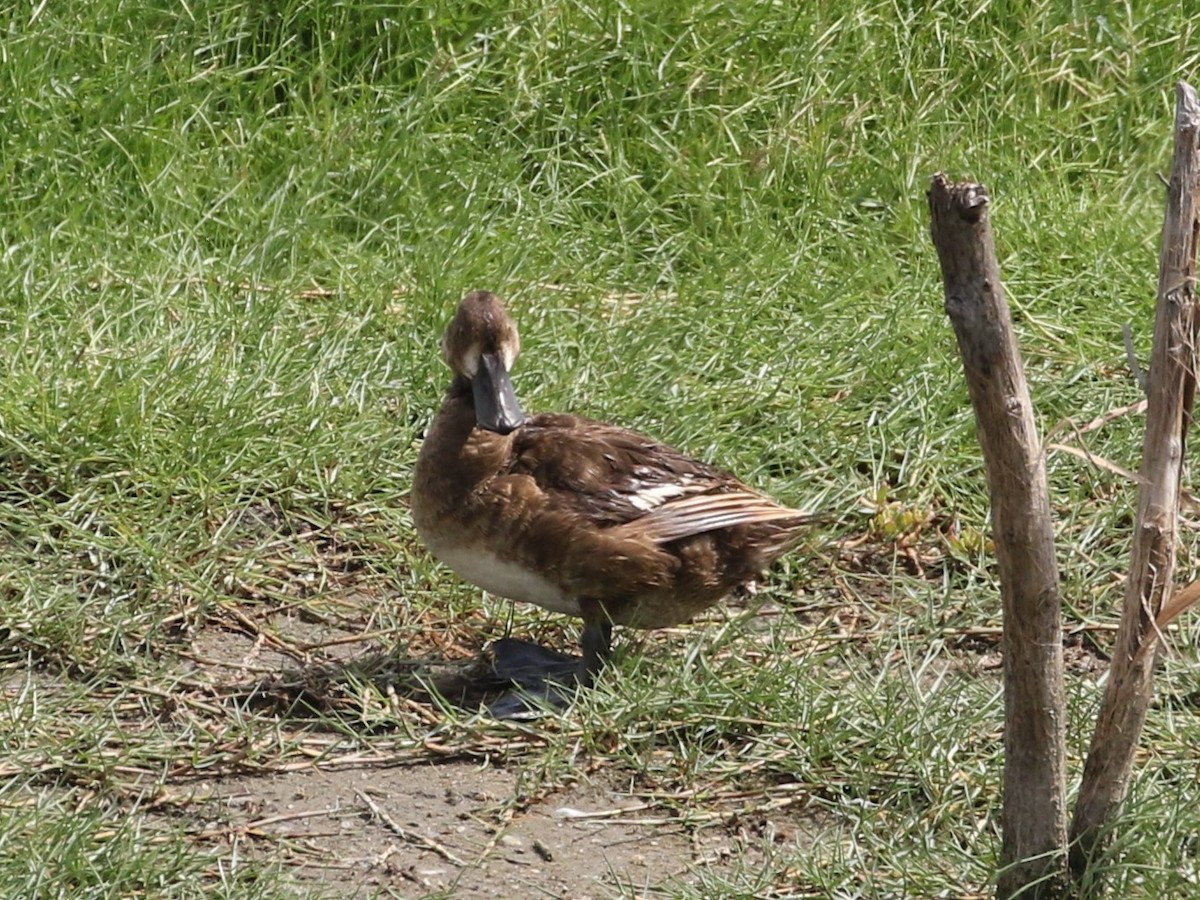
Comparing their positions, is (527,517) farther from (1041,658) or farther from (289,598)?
(1041,658)

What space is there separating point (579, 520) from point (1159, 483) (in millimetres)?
1561

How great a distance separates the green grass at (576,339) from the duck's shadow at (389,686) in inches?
1.2

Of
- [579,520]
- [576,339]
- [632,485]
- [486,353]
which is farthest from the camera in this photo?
[576,339]

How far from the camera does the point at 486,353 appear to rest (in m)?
4.54

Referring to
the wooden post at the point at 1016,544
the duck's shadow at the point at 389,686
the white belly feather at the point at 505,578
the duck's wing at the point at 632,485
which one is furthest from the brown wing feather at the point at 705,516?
the wooden post at the point at 1016,544

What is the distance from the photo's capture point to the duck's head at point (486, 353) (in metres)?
4.47

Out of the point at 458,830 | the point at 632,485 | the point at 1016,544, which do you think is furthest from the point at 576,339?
the point at 1016,544

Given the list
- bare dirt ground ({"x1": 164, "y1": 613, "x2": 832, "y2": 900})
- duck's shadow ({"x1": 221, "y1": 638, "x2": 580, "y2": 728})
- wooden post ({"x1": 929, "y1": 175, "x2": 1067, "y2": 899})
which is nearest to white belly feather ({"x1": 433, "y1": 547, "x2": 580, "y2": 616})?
duck's shadow ({"x1": 221, "y1": 638, "x2": 580, "y2": 728})

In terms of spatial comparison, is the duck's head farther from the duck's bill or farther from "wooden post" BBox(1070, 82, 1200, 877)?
"wooden post" BBox(1070, 82, 1200, 877)

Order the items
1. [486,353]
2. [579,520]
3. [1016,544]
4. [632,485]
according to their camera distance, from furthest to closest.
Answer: [486,353], [632,485], [579,520], [1016,544]

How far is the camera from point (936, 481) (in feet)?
16.9

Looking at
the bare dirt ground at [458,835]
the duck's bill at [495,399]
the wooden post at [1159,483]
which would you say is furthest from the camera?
the duck's bill at [495,399]

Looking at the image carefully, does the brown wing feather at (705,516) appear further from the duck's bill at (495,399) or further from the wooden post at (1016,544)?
the wooden post at (1016,544)

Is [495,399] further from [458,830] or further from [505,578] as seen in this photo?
[458,830]
